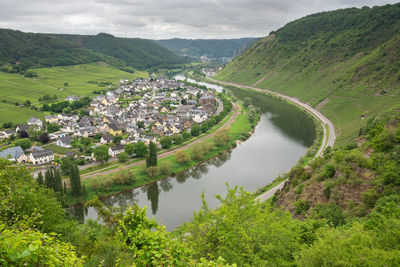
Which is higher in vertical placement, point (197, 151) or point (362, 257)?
point (362, 257)

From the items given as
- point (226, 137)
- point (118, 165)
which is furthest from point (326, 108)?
point (118, 165)

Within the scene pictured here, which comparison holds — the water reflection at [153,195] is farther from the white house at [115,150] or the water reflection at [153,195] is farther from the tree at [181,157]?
the white house at [115,150]

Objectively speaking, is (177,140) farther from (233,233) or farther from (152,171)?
(233,233)

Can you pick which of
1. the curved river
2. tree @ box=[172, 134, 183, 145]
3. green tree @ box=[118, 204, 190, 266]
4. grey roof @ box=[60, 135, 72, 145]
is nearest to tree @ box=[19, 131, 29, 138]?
grey roof @ box=[60, 135, 72, 145]

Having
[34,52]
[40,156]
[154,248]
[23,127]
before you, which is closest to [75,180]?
[40,156]

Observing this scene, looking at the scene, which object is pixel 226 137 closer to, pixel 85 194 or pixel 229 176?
pixel 229 176

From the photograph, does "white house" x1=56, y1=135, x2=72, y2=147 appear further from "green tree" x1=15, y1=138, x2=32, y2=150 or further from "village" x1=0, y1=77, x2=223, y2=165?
"green tree" x1=15, y1=138, x2=32, y2=150

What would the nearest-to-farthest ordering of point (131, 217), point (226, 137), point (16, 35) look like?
point (131, 217) → point (226, 137) → point (16, 35)

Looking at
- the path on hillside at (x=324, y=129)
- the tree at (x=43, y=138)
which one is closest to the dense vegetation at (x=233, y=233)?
the path on hillside at (x=324, y=129)
